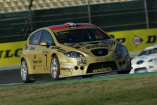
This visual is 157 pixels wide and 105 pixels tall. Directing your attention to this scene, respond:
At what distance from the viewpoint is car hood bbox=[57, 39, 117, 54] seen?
34.5 feet

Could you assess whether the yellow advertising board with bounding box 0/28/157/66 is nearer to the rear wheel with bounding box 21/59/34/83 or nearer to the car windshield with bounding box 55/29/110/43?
the rear wheel with bounding box 21/59/34/83

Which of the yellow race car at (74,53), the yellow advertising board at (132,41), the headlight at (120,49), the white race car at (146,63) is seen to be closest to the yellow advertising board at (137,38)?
the yellow advertising board at (132,41)

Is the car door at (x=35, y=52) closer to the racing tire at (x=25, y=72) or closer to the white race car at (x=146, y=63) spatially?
the racing tire at (x=25, y=72)

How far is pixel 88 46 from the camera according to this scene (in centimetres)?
1062

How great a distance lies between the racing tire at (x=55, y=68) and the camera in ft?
35.4

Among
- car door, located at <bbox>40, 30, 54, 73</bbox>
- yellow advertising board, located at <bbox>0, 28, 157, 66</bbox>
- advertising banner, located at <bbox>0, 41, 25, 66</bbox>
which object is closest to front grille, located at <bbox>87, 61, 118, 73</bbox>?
car door, located at <bbox>40, 30, 54, 73</bbox>

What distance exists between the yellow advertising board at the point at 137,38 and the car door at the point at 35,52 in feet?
43.6

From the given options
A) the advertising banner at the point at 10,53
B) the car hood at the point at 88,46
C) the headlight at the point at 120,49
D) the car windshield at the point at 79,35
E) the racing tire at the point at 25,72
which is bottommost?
the advertising banner at the point at 10,53

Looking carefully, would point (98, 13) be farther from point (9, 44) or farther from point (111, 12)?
point (9, 44)

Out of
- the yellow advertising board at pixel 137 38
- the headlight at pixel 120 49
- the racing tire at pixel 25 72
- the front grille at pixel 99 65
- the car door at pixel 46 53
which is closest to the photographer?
the front grille at pixel 99 65

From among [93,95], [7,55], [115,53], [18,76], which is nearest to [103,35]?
[115,53]

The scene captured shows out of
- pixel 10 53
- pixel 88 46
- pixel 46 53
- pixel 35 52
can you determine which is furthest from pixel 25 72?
pixel 10 53

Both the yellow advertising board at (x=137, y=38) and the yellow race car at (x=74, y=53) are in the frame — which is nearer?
the yellow race car at (x=74, y=53)

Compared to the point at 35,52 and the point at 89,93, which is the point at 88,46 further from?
the point at 89,93
